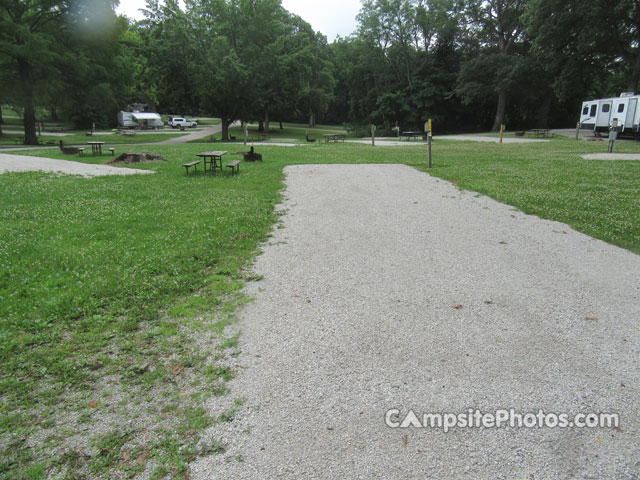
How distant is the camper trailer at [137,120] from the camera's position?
5022cm

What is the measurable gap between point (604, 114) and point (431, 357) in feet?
116

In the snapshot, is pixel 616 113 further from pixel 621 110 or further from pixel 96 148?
pixel 96 148

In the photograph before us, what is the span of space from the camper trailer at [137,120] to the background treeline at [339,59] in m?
5.59

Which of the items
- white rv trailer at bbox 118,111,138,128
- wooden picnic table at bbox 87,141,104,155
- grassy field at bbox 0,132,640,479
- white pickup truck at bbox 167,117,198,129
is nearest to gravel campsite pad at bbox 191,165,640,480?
grassy field at bbox 0,132,640,479

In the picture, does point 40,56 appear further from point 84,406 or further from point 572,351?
point 572,351

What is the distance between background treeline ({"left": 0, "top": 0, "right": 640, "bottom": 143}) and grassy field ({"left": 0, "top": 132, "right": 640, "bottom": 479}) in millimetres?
23051

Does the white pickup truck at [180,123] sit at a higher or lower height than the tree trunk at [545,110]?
lower

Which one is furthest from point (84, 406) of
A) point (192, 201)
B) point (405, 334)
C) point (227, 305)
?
point (192, 201)

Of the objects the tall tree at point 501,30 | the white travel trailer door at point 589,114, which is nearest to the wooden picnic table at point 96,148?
the white travel trailer door at point 589,114

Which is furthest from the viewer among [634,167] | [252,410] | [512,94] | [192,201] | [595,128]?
[512,94]

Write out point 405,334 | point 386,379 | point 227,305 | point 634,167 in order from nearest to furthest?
point 386,379 → point 405,334 → point 227,305 → point 634,167

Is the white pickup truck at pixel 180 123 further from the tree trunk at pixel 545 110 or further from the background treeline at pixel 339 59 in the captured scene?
the tree trunk at pixel 545 110

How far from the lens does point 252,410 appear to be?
2.69m

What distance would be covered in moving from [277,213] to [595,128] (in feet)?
110
